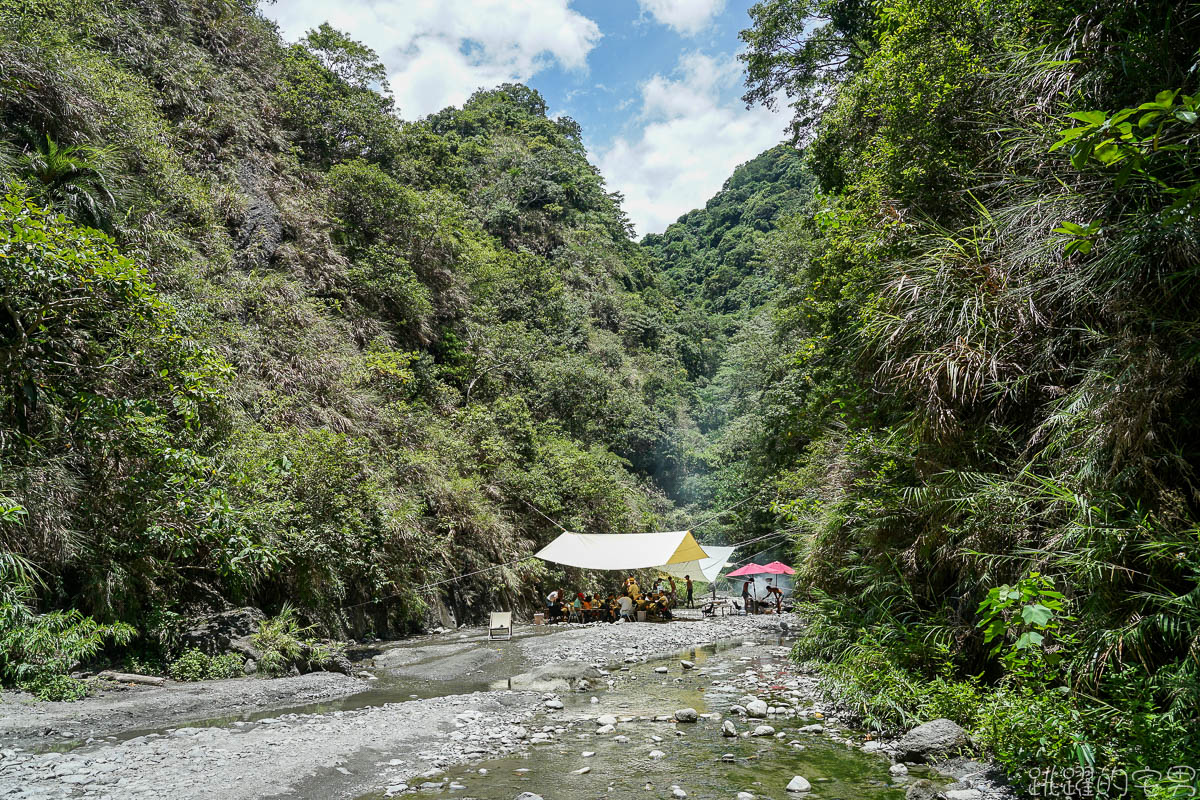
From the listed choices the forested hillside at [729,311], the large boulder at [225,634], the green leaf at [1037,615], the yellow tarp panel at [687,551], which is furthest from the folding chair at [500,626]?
the green leaf at [1037,615]

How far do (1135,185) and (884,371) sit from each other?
2.47m

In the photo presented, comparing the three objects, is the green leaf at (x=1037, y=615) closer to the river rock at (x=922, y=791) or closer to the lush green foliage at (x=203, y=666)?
the river rock at (x=922, y=791)

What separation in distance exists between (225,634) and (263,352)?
464 cm

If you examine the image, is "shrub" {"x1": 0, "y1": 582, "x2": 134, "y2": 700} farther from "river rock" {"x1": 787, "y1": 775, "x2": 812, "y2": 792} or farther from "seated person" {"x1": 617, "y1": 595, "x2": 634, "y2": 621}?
"seated person" {"x1": 617, "y1": 595, "x2": 634, "y2": 621}

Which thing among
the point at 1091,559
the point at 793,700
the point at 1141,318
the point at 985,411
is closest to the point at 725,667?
the point at 793,700

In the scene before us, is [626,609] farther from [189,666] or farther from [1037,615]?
[1037,615]


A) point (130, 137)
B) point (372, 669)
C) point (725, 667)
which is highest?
point (130, 137)

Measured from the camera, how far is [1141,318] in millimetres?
3443

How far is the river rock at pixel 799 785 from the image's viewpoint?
3611 millimetres

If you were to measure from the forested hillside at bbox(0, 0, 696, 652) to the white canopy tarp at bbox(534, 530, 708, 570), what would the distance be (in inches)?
54.2

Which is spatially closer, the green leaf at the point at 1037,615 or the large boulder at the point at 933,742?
the green leaf at the point at 1037,615

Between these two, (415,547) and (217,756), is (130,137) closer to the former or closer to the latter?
(415,547)

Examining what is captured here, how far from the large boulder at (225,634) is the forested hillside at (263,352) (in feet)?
0.90

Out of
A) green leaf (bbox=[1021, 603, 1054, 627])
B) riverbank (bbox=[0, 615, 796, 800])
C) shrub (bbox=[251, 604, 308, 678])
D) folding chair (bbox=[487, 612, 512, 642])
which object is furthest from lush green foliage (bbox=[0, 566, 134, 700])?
green leaf (bbox=[1021, 603, 1054, 627])
